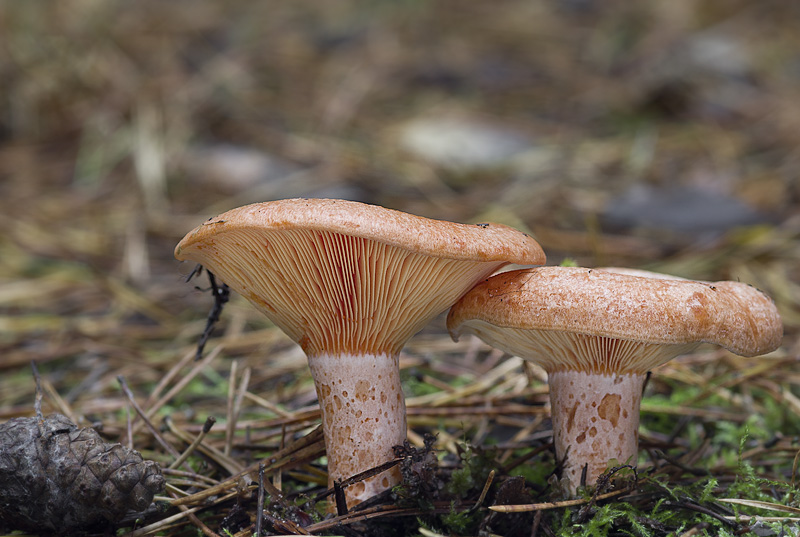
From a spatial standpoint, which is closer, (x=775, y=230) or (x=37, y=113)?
(x=775, y=230)

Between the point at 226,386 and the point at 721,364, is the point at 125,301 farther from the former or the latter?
the point at 721,364

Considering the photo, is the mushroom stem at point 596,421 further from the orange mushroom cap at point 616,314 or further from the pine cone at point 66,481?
the pine cone at point 66,481

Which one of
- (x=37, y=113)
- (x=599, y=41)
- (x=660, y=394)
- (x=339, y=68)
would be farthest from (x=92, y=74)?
(x=599, y=41)

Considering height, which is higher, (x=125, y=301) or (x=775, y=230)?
(x=775, y=230)

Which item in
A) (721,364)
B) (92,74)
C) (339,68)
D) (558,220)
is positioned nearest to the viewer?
(721,364)

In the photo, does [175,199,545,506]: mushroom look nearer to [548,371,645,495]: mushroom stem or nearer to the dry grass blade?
the dry grass blade

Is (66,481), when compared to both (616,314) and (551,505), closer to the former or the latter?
(551,505)

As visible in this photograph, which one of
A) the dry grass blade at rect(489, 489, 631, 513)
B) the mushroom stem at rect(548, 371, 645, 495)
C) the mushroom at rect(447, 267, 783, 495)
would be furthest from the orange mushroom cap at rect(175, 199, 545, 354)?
the dry grass blade at rect(489, 489, 631, 513)
